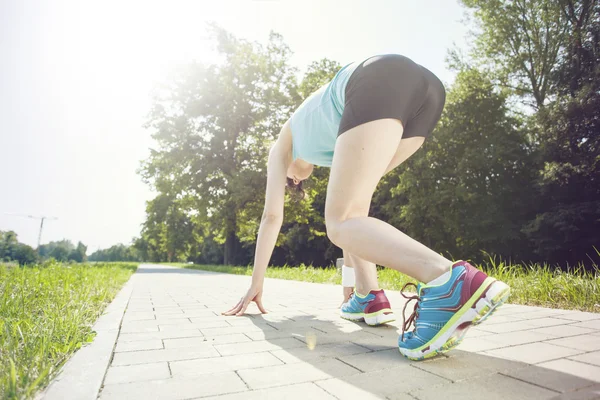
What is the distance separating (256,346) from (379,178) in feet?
3.64

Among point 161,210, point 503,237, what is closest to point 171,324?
point 503,237

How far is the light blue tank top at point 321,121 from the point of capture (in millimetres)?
2119

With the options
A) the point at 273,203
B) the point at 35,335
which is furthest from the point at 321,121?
the point at 35,335

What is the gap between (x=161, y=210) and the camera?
110 ft

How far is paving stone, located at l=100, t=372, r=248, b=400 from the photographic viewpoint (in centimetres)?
129

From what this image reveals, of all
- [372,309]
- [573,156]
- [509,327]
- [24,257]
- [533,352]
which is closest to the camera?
[533,352]

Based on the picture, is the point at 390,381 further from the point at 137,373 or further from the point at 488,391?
the point at 137,373

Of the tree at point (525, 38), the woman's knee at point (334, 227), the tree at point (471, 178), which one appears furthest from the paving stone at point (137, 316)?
the tree at point (525, 38)

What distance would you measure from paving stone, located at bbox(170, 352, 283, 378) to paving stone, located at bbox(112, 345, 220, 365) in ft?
0.28

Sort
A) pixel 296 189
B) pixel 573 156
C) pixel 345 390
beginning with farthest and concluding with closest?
pixel 573 156, pixel 296 189, pixel 345 390

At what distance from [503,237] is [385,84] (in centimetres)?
2124

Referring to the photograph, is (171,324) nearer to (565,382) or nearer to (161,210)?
(565,382)

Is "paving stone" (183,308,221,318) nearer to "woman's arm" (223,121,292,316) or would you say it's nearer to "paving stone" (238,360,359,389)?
"woman's arm" (223,121,292,316)

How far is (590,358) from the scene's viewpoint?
1.62m
